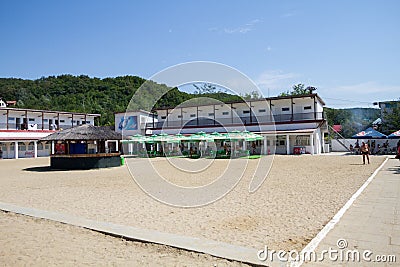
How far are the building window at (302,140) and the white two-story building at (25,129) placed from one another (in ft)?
82.6

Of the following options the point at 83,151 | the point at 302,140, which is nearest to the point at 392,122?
the point at 302,140

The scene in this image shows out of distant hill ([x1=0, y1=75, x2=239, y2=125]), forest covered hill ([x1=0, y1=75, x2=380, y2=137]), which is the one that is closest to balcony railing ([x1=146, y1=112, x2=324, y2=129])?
forest covered hill ([x1=0, y1=75, x2=380, y2=137])

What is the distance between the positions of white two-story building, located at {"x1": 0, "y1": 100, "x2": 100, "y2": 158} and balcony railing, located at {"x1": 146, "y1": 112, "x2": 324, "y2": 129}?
12.2 meters

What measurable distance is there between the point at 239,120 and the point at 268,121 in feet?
11.1

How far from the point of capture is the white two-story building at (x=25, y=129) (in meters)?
31.4

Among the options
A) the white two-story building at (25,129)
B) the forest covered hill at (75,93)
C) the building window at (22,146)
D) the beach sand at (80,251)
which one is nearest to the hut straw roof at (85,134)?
the white two-story building at (25,129)

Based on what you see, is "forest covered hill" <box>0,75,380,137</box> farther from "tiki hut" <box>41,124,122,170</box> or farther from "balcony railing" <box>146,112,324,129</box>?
"tiki hut" <box>41,124,122,170</box>

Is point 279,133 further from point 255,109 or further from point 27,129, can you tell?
point 27,129

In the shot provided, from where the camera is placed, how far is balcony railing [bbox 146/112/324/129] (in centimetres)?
3064

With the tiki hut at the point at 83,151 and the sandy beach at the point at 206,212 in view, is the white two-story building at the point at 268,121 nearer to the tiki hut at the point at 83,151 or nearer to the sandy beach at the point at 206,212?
the tiki hut at the point at 83,151

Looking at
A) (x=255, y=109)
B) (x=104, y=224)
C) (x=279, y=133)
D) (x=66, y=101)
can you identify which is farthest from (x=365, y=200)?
(x=66, y=101)

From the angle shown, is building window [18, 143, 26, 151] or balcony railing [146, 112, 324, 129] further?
building window [18, 143, 26, 151]

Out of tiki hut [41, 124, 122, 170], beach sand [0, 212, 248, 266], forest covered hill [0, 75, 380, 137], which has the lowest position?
beach sand [0, 212, 248, 266]

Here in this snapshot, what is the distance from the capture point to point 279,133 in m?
28.3
